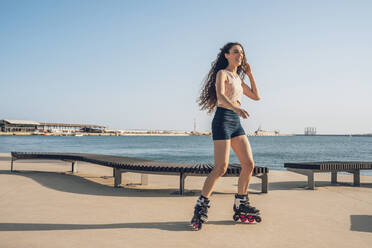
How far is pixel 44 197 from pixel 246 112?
386 cm

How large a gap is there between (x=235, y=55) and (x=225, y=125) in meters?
0.95

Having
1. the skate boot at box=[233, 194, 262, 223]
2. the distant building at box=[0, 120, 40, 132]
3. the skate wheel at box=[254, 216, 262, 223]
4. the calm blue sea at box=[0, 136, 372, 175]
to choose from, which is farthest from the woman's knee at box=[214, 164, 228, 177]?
the distant building at box=[0, 120, 40, 132]

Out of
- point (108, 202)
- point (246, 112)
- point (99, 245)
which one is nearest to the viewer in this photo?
point (99, 245)

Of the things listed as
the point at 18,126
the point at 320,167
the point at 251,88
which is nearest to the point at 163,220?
the point at 251,88

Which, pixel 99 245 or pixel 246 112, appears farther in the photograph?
pixel 246 112

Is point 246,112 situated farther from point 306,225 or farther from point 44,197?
point 44,197

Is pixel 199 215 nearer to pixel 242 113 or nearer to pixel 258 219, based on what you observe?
pixel 258 219

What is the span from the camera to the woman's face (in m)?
3.91

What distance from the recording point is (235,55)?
3910 millimetres

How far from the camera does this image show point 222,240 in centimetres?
307

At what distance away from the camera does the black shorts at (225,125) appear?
3.59 m

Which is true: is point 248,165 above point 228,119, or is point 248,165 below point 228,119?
below

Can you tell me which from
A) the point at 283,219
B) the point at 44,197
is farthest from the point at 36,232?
the point at 283,219

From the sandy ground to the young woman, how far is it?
0.22m
